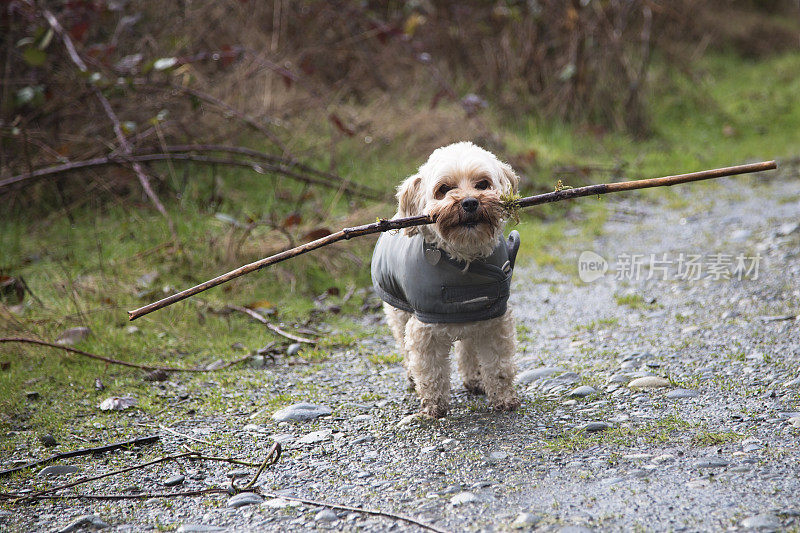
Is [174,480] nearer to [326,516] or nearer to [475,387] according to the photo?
[326,516]

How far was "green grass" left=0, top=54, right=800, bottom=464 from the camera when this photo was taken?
5.19 metres

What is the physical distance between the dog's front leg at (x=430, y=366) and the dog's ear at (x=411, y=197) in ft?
1.94

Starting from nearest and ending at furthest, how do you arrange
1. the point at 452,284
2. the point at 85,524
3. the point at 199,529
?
the point at 199,529 → the point at 85,524 → the point at 452,284

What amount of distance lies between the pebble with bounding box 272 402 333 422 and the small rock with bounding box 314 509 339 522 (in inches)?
49.0

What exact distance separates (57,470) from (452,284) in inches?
88.0

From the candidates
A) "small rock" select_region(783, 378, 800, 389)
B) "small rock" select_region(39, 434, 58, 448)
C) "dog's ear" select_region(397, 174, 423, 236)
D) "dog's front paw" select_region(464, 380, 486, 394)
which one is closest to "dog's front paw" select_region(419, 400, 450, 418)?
"dog's front paw" select_region(464, 380, 486, 394)

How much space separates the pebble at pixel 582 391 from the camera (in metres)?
4.54

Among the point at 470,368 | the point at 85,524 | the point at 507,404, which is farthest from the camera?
the point at 470,368

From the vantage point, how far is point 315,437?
14.1 feet

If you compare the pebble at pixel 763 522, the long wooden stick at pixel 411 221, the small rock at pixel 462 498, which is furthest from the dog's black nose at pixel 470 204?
the pebble at pixel 763 522

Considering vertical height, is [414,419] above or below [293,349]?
above

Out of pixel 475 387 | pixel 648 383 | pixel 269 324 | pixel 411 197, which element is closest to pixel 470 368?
pixel 475 387

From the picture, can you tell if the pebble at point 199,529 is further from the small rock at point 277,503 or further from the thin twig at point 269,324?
the thin twig at point 269,324

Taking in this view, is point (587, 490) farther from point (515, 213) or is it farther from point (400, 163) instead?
point (400, 163)
